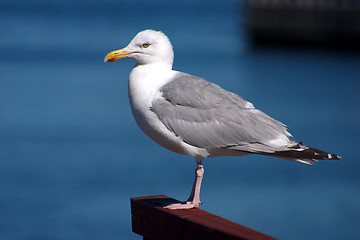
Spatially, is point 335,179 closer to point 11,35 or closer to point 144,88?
point 144,88

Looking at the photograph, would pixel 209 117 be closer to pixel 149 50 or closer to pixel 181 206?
pixel 149 50

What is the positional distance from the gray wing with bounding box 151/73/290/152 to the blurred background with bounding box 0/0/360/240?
579cm

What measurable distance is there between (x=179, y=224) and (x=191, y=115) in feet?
3.97

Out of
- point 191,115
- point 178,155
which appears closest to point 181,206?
point 191,115

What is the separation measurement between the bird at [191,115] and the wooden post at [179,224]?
16.6 inches

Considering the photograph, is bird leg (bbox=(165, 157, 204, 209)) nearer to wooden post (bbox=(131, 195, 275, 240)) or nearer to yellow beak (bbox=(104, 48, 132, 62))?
wooden post (bbox=(131, 195, 275, 240))

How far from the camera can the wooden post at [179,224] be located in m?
2.94

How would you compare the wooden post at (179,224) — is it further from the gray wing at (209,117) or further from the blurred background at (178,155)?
the blurred background at (178,155)

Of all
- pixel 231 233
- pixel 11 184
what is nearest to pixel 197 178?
pixel 231 233

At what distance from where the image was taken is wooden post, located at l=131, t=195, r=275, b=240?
294 cm

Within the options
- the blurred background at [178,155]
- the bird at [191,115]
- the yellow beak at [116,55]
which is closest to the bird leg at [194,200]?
the bird at [191,115]

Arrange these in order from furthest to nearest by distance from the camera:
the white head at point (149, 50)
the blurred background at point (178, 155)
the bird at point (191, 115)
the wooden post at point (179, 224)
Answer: the blurred background at point (178, 155)
the white head at point (149, 50)
the bird at point (191, 115)
the wooden post at point (179, 224)

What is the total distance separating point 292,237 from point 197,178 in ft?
20.5

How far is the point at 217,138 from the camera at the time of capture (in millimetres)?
4188
